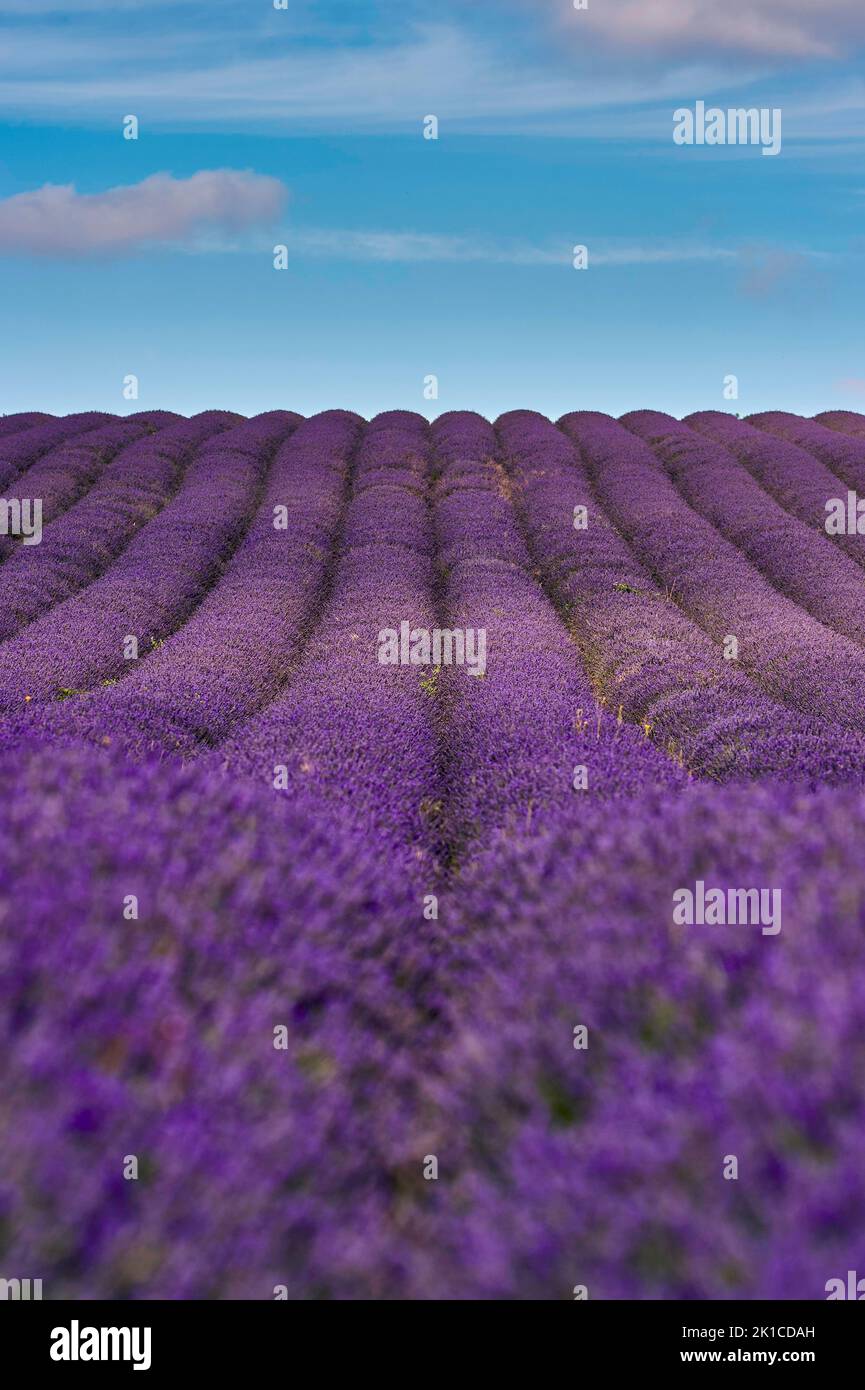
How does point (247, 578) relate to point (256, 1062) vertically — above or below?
above

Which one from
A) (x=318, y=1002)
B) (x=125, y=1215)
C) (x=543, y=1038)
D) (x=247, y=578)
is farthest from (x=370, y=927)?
(x=247, y=578)

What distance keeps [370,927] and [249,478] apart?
19574 mm

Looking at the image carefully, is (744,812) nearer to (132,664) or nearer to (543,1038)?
(543,1038)

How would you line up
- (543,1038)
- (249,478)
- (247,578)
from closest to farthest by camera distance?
1. (543,1038)
2. (247,578)
3. (249,478)

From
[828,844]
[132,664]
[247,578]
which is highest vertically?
[247,578]

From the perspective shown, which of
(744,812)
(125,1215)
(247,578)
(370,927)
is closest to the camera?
(125,1215)

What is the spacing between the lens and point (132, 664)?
10.8 m

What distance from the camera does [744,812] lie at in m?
3.26

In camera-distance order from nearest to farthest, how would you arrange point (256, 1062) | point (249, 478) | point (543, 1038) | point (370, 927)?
point (256, 1062)
point (543, 1038)
point (370, 927)
point (249, 478)

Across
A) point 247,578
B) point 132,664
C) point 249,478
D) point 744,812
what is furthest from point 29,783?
point 249,478

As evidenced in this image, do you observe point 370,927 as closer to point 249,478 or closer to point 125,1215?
point 125,1215
